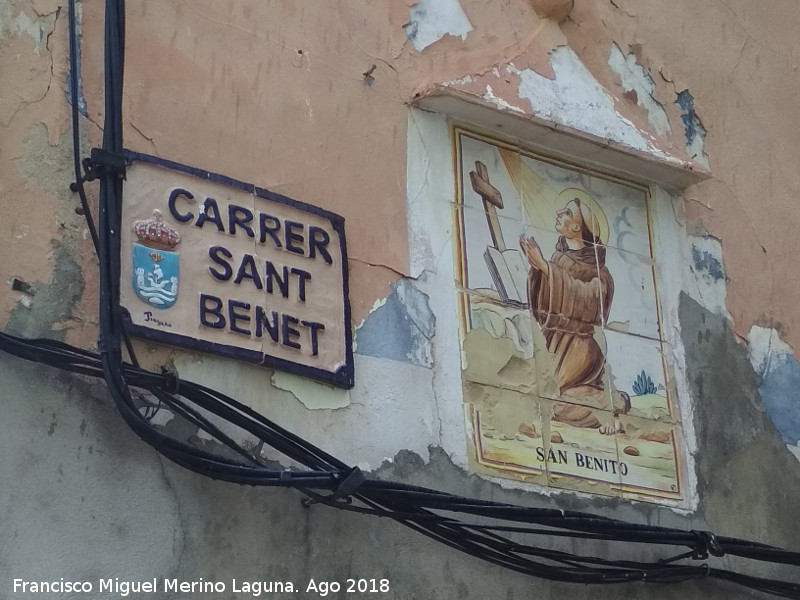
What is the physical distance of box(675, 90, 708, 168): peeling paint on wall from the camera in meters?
5.71

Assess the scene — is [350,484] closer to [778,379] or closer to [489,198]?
[489,198]

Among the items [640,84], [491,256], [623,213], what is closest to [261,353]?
[491,256]

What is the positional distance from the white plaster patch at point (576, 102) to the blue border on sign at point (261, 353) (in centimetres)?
102

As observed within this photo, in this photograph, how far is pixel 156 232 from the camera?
4.14 m

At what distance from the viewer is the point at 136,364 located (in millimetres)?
3920

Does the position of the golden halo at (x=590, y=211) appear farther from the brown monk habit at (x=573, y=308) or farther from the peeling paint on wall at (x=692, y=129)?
the peeling paint on wall at (x=692, y=129)

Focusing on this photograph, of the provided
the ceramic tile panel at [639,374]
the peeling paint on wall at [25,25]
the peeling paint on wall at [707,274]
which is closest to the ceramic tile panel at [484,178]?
the ceramic tile panel at [639,374]

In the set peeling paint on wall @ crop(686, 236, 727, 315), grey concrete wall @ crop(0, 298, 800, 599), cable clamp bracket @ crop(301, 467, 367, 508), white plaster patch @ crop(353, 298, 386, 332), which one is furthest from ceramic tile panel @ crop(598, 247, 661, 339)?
cable clamp bracket @ crop(301, 467, 367, 508)

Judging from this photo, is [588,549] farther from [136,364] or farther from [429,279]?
[136,364]

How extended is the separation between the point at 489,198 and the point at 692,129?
1.20 metres

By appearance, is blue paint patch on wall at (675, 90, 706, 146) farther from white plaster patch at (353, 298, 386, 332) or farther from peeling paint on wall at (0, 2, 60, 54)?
peeling paint on wall at (0, 2, 60, 54)

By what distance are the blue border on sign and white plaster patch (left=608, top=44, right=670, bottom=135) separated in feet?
5.34

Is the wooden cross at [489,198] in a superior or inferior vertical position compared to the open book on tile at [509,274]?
superior

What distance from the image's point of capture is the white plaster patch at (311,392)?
4281 millimetres
